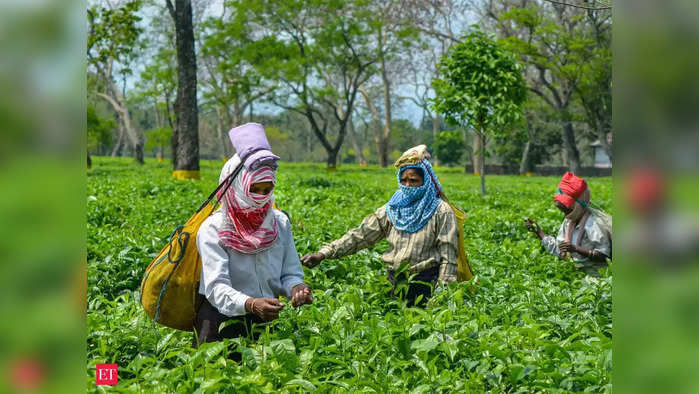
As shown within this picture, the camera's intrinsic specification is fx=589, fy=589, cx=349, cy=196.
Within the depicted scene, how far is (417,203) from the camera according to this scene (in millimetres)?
3939

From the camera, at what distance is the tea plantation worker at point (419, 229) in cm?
389

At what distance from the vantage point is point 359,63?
24.2 m

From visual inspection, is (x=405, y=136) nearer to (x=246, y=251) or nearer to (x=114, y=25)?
(x=114, y=25)

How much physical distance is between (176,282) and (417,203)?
174 cm

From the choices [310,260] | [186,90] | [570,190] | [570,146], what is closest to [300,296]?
[310,260]

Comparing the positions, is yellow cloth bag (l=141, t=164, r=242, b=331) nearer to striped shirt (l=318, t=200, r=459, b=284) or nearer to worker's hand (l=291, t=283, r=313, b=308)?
worker's hand (l=291, t=283, r=313, b=308)

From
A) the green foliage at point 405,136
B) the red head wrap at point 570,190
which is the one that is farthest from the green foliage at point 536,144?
the red head wrap at point 570,190

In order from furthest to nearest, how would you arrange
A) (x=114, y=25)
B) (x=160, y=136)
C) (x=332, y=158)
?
(x=160, y=136) < (x=332, y=158) < (x=114, y=25)

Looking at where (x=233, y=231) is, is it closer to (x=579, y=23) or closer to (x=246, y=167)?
(x=246, y=167)

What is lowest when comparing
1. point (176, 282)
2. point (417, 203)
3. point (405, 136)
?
point (176, 282)

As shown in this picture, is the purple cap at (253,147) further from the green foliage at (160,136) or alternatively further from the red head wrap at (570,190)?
the green foliage at (160,136)
